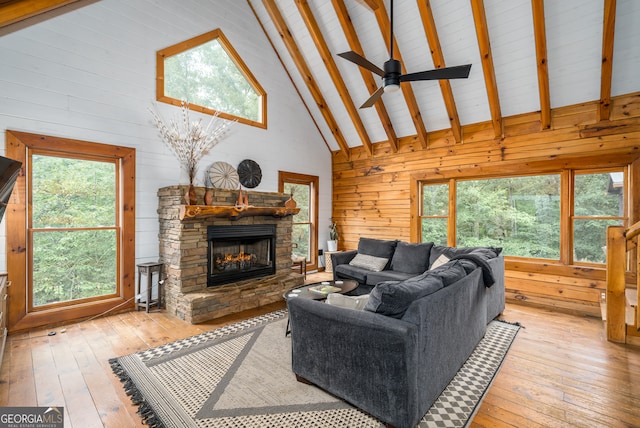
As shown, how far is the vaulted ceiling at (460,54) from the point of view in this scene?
3.75 meters

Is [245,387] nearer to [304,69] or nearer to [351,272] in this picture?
[351,272]

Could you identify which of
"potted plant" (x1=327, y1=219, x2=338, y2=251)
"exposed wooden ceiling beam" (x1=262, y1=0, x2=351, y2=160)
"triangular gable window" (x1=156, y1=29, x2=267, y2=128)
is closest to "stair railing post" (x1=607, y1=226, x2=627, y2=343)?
"potted plant" (x1=327, y1=219, x2=338, y2=251)

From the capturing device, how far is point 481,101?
5.00m

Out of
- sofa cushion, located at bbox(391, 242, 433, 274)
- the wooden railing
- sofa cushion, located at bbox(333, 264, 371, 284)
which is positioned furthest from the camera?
sofa cushion, located at bbox(333, 264, 371, 284)

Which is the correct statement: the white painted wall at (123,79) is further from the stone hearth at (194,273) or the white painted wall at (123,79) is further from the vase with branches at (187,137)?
the stone hearth at (194,273)

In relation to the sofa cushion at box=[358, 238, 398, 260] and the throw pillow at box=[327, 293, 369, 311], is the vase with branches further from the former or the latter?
the sofa cushion at box=[358, 238, 398, 260]

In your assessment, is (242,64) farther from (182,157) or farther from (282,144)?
(182,157)

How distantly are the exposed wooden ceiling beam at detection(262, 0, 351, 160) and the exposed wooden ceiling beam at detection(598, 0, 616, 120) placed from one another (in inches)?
168

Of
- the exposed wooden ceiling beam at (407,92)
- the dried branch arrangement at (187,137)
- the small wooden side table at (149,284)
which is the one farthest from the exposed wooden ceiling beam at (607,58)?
the small wooden side table at (149,284)

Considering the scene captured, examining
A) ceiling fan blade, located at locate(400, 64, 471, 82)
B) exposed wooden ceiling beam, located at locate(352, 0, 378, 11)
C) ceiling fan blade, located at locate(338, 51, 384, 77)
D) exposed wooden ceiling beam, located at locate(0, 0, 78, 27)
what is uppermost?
exposed wooden ceiling beam, located at locate(352, 0, 378, 11)

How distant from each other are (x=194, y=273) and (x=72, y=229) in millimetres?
1558

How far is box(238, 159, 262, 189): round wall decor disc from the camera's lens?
213 inches

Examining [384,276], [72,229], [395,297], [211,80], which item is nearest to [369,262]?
[384,276]

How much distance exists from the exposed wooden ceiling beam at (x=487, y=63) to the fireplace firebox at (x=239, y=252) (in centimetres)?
397
